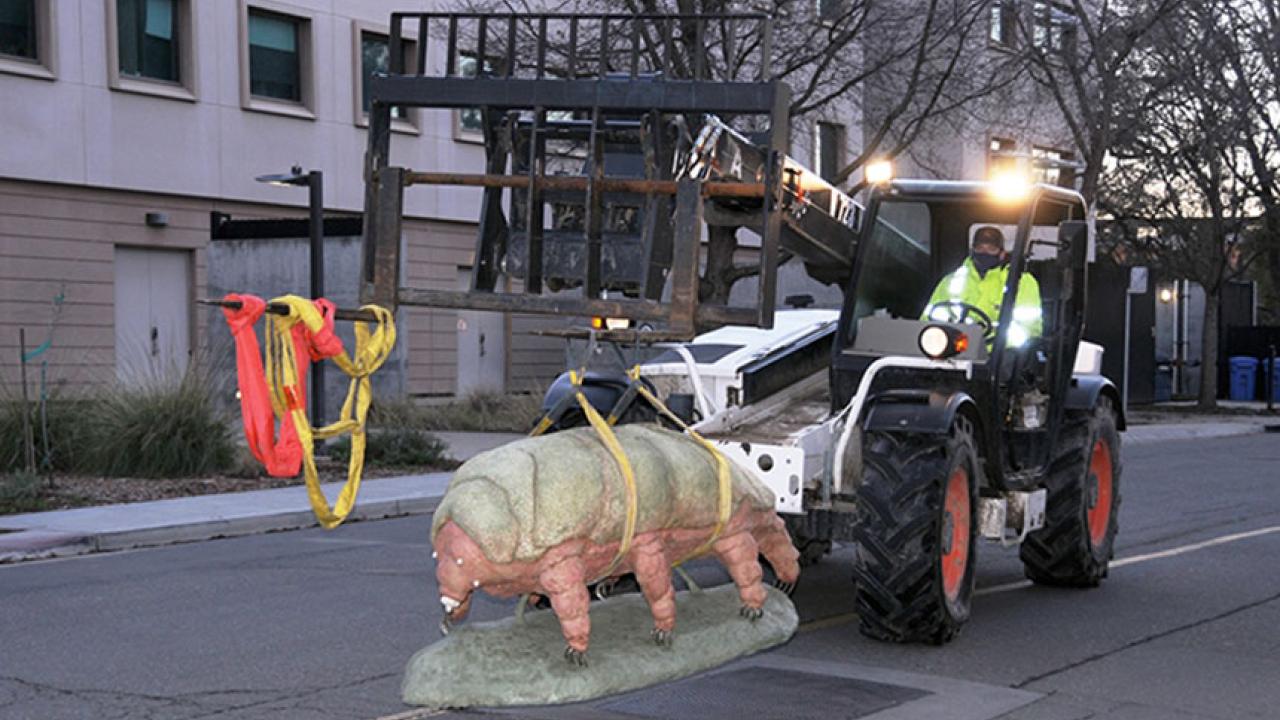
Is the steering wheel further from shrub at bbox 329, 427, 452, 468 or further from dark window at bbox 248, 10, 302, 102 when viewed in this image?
dark window at bbox 248, 10, 302, 102

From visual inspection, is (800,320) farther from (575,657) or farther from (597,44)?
(597,44)

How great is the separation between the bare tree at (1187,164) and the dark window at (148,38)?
1735 cm

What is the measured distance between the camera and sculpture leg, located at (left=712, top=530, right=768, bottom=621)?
6.86 m

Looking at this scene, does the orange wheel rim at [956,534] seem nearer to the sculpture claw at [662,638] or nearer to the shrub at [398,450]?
the sculpture claw at [662,638]

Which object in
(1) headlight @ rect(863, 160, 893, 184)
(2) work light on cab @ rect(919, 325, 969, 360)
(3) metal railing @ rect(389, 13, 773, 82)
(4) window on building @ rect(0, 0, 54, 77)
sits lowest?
(2) work light on cab @ rect(919, 325, 969, 360)

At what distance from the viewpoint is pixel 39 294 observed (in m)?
24.8

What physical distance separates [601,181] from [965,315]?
127 inches

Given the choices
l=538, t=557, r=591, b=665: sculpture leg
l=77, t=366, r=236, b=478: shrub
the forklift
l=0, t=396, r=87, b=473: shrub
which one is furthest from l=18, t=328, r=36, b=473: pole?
l=538, t=557, r=591, b=665: sculpture leg

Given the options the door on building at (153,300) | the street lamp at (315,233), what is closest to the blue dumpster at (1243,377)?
the door on building at (153,300)

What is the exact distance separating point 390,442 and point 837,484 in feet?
38.2

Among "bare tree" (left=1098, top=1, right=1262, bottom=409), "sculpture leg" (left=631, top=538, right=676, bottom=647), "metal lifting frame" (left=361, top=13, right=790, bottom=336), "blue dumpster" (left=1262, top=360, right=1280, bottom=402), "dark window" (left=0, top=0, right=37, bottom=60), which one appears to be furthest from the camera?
"blue dumpster" (left=1262, top=360, right=1280, bottom=402)

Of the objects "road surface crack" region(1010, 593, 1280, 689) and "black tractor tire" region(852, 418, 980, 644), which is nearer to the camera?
"road surface crack" region(1010, 593, 1280, 689)

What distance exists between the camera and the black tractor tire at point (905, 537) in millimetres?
7914

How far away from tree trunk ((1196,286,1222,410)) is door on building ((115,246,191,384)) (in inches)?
832
